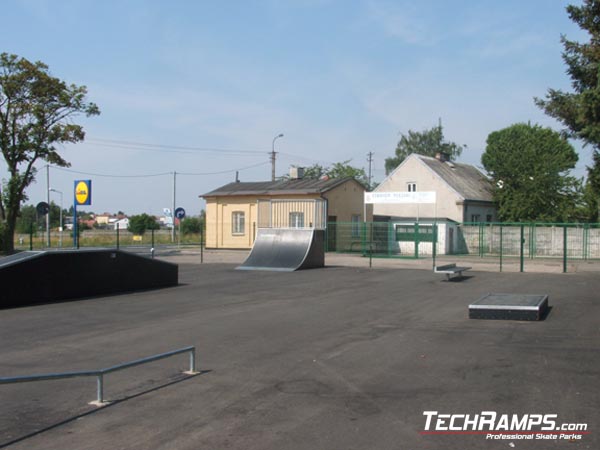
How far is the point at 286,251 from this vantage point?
24.5 meters

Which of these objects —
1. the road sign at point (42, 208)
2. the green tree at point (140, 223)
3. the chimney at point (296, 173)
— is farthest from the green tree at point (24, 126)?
the green tree at point (140, 223)

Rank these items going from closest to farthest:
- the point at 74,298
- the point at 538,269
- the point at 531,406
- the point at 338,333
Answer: the point at 531,406, the point at 338,333, the point at 74,298, the point at 538,269

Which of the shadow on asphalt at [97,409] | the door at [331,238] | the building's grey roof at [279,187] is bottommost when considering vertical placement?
the shadow on asphalt at [97,409]

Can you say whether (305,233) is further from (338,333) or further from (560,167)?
(560,167)

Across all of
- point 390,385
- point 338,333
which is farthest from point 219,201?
point 390,385

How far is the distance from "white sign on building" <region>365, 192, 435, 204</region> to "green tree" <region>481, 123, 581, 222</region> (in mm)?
12385

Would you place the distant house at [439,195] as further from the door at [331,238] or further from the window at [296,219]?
the window at [296,219]

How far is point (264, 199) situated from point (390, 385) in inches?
1360

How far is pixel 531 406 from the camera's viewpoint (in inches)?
231

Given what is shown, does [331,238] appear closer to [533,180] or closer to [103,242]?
[533,180]

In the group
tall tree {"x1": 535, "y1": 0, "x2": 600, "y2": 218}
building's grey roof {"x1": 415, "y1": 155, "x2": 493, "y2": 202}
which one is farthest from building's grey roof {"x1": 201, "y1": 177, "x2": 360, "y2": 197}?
tall tree {"x1": 535, "y1": 0, "x2": 600, "y2": 218}

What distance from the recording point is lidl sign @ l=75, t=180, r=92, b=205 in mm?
30391

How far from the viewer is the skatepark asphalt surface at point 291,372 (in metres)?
5.17

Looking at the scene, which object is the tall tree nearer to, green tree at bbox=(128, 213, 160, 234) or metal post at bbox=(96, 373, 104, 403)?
metal post at bbox=(96, 373, 104, 403)
